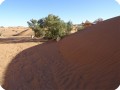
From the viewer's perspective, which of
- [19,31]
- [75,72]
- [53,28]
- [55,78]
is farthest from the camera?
[19,31]

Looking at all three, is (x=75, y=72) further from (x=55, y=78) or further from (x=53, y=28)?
(x=53, y=28)

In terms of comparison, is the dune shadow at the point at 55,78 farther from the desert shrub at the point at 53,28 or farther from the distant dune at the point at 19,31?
the distant dune at the point at 19,31

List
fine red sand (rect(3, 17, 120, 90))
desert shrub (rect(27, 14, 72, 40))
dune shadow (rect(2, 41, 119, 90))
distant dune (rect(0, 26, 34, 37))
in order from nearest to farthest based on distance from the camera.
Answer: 1. dune shadow (rect(2, 41, 119, 90))
2. fine red sand (rect(3, 17, 120, 90))
3. desert shrub (rect(27, 14, 72, 40))
4. distant dune (rect(0, 26, 34, 37))

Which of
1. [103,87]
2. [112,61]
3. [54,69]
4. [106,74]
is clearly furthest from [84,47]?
[103,87]

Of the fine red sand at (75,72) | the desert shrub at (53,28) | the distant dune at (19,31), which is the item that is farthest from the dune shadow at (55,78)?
the distant dune at (19,31)

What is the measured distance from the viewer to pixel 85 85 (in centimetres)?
820

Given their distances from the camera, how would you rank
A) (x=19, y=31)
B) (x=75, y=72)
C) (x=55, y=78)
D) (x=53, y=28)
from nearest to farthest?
(x=55, y=78) → (x=75, y=72) → (x=53, y=28) → (x=19, y=31)

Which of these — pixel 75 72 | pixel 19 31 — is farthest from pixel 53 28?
pixel 19 31

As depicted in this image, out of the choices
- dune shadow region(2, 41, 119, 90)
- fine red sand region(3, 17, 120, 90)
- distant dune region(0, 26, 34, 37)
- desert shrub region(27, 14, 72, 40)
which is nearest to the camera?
→ dune shadow region(2, 41, 119, 90)

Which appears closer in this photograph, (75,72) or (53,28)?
(75,72)

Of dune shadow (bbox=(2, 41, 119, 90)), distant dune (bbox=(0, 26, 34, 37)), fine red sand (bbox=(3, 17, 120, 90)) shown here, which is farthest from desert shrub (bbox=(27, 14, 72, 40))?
dune shadow (bbox=(2, 41, 119, 90))

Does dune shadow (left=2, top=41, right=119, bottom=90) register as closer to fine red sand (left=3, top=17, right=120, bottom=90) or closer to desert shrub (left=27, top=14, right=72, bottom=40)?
fine red sand (left=3, top=17, right=120, bottom=90)

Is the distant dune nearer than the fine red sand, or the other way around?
the fine red sand

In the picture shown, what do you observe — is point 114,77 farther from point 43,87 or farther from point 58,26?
point 58,26
